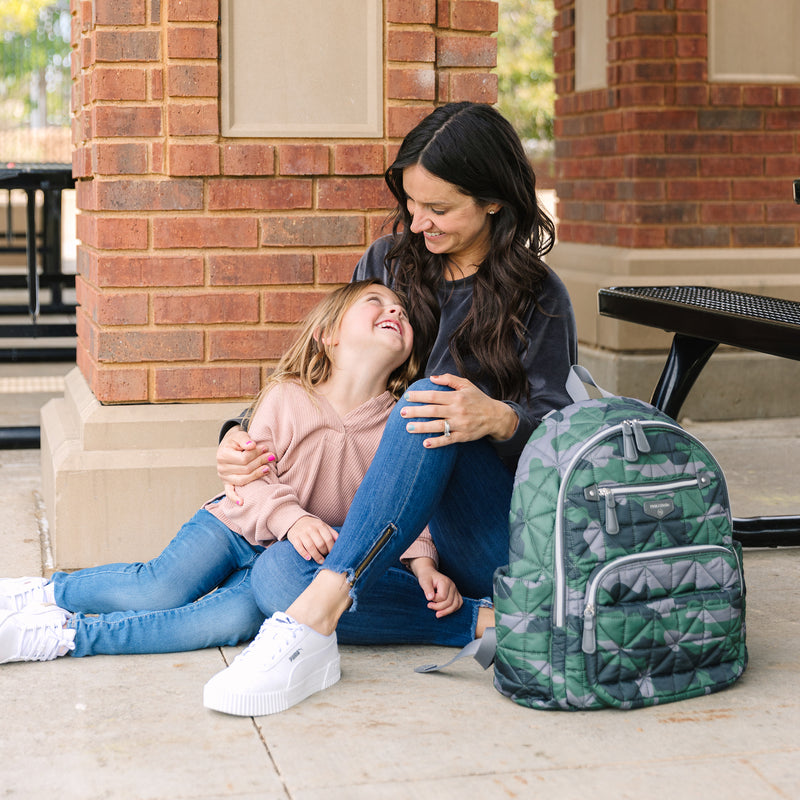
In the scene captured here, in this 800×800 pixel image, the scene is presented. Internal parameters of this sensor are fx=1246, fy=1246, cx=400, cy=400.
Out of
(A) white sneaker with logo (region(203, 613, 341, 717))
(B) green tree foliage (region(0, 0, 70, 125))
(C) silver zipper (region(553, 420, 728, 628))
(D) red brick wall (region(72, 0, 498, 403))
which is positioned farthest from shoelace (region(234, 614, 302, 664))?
(B) green tree foliage (region(0, 0, 70, 125))

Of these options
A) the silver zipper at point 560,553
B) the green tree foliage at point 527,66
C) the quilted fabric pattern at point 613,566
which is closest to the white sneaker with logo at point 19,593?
the quilted fabric pattern at point 613,566

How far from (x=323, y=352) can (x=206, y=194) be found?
76 cm

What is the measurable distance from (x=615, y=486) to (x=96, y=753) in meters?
1.04

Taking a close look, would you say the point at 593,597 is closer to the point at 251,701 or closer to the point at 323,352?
the point at 251,701

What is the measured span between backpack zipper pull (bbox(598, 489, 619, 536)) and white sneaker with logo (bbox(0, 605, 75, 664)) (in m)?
1.18

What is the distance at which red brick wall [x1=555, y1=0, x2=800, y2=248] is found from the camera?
17.6ft

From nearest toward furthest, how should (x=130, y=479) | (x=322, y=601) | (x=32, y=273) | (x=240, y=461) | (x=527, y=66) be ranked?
1. (x=322, y=601)
2. (x=240, y=461)
3. (x=130, y=479)
4. (x=32, y=273)
5. (x=527, y=66)

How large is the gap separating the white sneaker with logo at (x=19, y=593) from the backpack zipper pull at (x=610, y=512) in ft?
4.30

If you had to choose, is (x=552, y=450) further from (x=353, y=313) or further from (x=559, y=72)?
(x=559, y=72)

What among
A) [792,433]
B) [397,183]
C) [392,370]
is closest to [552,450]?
[392,370]

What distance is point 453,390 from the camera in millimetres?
2463

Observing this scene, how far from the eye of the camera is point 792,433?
5234 mm

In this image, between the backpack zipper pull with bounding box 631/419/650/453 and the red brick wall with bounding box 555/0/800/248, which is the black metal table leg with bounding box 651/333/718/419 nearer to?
the backpack zipper pull with bounding box 631/419/650/453

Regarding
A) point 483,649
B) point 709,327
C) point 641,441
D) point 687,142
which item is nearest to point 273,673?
point 483,649
